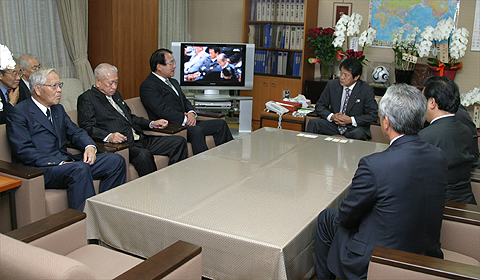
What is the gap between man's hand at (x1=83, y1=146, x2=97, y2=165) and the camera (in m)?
3.12

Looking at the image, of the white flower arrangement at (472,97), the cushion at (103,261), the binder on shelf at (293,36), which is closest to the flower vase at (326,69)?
the binder on shelf at (293,36)

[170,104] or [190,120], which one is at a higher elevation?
[170,104]

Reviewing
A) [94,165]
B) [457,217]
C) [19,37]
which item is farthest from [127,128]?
[457,217]

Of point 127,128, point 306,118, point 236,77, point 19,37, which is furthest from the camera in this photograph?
point 236,77

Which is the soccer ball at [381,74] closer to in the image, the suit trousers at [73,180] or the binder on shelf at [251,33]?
the binder on shelf at [251,33]

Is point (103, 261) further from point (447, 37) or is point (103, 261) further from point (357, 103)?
point (447, 37)

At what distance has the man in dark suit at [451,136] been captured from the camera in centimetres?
256

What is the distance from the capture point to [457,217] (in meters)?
2.22

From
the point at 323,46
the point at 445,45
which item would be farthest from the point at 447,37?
the point at 323,46

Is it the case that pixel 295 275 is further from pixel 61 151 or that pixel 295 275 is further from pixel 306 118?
pixel 306 118

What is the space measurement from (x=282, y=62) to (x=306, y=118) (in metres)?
2.02

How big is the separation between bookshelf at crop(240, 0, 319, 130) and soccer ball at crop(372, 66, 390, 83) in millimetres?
1038

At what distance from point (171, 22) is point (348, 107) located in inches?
136

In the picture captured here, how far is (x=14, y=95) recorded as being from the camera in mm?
3656
